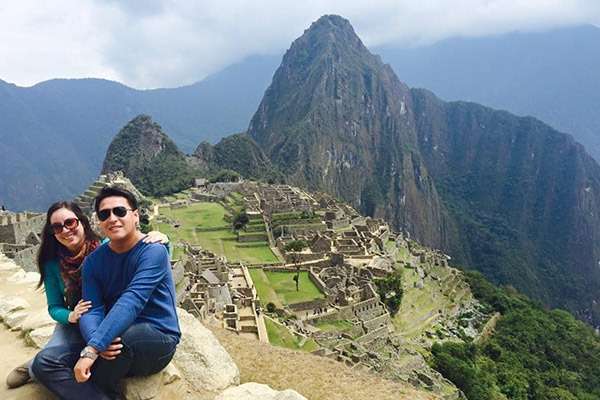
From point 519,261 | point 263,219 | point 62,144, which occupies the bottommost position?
point 519,261

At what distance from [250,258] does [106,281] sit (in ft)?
94.8

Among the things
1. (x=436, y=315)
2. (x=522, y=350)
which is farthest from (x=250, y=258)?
(x=522, y=350)

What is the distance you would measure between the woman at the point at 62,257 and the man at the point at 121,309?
0.34 m

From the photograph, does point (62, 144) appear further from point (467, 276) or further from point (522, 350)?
point (522, 350)

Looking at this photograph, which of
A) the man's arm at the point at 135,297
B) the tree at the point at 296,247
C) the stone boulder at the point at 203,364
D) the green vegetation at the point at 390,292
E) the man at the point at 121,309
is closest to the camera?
the man's arm at the point at 135,297

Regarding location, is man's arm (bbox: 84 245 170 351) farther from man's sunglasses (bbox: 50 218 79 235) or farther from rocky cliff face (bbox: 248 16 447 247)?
rocky cliff face (bbox: 248 16 447 247)

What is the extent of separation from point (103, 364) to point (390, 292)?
89.3 feet

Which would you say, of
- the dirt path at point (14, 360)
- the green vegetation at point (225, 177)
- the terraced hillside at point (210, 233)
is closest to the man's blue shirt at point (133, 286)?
the dirt path at point (14, 360)

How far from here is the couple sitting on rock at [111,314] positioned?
430 centimetres

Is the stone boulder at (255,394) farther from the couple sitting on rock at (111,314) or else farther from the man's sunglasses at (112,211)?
the man's sunglasses at (112,211)

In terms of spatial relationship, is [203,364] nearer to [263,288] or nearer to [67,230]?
[67,230]

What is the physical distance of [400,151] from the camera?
551 ft

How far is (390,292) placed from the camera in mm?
30453

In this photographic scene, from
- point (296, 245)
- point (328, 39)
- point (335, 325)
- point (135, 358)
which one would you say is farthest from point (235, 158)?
point (135, 358)
